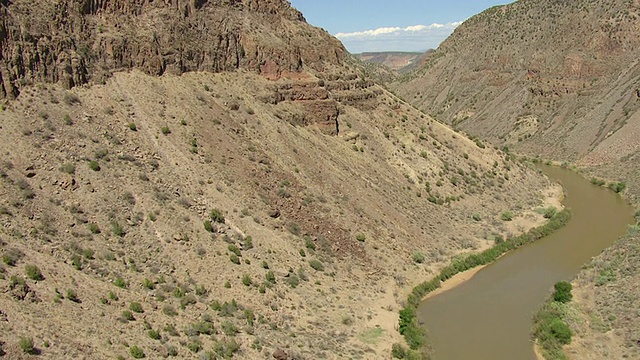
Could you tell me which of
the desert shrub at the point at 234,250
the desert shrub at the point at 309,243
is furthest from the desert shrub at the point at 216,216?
the desert shrub at the point at 309,243

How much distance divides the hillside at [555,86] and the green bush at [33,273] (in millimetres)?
25354

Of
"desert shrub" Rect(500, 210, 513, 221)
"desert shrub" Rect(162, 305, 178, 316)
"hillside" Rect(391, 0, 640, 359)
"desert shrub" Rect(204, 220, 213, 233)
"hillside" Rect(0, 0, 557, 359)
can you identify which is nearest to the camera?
"hillside" Rect(0, 0, 557, 359)

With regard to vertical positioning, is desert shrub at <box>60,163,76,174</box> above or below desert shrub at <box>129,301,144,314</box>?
above

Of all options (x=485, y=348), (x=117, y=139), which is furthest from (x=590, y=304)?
(x=117, y=139)

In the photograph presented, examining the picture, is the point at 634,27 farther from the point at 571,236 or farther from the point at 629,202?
the point at 571,236

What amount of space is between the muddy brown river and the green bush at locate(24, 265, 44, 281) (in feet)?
50.3

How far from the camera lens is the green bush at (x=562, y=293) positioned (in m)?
28.2

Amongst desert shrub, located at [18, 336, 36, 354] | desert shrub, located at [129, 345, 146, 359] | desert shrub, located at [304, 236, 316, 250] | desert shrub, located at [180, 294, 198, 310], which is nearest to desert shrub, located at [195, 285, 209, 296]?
desert shrub, located at [180, 294, 198, 310]

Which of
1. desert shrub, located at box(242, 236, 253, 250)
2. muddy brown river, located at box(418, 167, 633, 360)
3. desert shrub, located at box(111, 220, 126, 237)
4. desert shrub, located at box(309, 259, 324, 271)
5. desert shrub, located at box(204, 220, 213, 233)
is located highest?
desert shrub, located at box(111, 220, 126, 237)

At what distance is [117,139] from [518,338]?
2060 centimetres

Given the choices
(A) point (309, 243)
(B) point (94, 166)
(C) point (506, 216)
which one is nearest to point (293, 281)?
(A) point (309, 243)

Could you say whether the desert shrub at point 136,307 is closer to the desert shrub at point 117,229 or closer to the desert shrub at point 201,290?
the desert shrub at point 201,290

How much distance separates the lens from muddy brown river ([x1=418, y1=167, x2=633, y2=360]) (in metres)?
25.0

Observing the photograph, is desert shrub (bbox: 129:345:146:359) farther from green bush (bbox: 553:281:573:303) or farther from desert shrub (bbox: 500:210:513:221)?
desert shrub (bbox: 500:210:513:221)
